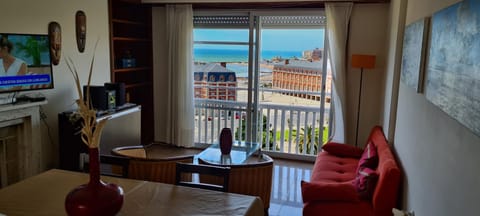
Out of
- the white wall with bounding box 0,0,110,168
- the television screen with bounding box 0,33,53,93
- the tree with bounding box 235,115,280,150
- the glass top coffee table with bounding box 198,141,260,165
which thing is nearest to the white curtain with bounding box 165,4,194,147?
the tree with bounding box 235,115,280,150

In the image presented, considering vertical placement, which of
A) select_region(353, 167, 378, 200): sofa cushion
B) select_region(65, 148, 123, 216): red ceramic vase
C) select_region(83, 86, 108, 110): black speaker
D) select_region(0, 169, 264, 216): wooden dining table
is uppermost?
select_region(83, 86, 108, 110): black speaker

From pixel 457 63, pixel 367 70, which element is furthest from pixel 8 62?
pixel 367 70

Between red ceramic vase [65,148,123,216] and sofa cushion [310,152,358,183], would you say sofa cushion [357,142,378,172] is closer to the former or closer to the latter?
sofa cushion [310,152,358,183]

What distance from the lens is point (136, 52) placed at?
228 inches

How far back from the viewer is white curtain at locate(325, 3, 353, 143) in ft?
15.3

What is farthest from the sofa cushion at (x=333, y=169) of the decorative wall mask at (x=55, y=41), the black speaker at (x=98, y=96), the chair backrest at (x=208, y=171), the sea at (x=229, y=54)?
the decorative wall mask at (x=55, y=41)

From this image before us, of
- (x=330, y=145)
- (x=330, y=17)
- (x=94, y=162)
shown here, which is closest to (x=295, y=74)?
(x=330, y=17)

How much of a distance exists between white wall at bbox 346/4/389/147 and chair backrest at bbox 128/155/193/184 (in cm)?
287

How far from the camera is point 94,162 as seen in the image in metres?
1.73

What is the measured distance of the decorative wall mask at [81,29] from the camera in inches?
169

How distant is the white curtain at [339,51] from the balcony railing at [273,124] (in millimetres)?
322

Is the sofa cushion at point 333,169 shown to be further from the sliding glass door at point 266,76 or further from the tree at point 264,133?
the tree at point 264,133

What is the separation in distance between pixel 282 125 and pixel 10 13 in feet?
11.9

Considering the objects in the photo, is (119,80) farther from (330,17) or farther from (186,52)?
(330,17)
